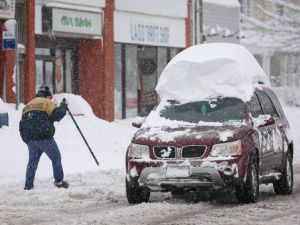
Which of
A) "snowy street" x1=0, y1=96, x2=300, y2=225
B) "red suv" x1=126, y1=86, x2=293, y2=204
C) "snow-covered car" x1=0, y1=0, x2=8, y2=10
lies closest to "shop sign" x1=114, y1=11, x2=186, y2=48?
"snow-covered car" x1=0, y1=0, x2=8, y2=10

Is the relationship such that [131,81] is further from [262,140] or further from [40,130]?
[262,140]

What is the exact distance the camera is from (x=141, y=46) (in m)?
31.7

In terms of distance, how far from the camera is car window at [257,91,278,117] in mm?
12993

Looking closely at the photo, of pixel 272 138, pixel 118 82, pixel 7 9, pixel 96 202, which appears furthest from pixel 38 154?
pixel 118 82

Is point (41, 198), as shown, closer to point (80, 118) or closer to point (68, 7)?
point (80, 118)

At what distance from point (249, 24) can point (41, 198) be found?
92.8 ft

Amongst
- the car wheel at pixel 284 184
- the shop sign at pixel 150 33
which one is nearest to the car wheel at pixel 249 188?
the car wheel at pixel 284 184

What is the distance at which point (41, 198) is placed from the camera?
12383 mm

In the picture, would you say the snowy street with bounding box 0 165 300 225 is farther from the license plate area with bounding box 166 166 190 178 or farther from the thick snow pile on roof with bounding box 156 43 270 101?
the thick snow pile on roof with bounding box 156 43 270 101

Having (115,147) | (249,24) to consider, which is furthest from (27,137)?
(249,24)

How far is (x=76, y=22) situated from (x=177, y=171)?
1739cm

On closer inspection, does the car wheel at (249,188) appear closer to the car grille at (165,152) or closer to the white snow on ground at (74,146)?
the car grille at (165,152)

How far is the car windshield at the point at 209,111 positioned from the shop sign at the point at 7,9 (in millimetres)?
Result: 12904

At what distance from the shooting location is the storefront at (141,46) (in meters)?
30.5
